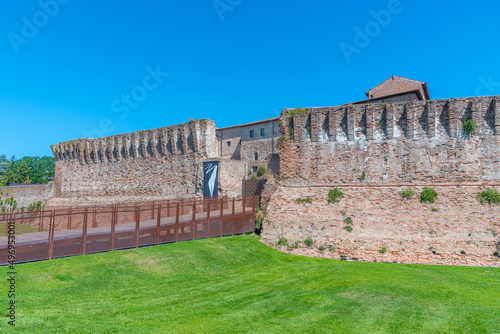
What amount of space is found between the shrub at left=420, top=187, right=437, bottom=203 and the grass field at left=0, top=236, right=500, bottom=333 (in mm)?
3558

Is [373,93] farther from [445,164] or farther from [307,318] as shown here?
[307,318]

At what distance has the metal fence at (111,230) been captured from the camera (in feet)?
33.8

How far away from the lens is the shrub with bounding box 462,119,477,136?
1623 cm

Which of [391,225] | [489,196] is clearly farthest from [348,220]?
[489,196]

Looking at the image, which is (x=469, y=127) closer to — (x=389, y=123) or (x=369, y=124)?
(x=389, y=123)

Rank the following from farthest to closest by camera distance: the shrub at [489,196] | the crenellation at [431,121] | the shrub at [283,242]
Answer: the crenellation at [431,121] → the shrub at [283,242] → the shrub at [489,196]

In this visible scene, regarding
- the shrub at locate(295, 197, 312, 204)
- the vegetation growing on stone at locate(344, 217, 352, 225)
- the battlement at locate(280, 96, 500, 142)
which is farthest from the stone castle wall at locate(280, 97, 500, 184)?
the vegetation growing on stone at locate(344, 217, 352, 225)

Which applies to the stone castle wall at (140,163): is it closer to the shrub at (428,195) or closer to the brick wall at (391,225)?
the brick wall at (391,225)

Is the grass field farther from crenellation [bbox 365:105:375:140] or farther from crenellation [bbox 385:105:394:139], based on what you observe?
crenellation [bbox 365:105:375:140]

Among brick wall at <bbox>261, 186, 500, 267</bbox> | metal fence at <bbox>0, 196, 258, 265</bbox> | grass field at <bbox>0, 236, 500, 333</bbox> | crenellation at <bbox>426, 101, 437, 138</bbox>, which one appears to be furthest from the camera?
crenellation at <bbox>426, 101, 437, 138</bbox>

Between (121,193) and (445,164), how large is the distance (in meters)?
25.2

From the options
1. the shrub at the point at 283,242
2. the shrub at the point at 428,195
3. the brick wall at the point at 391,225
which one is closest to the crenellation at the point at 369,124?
the brick wall at the point at 391,225

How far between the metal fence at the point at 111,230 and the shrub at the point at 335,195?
4060 mm

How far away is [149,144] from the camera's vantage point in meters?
A: 29.4
